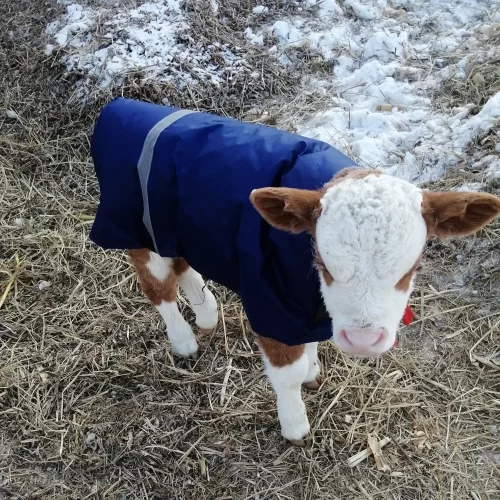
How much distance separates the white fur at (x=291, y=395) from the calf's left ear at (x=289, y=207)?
867 millimetres

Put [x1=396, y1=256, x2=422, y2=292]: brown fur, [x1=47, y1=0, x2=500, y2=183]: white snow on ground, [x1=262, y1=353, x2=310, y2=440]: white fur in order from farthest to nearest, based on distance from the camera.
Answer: [x1=47, y1=0, x2=500, y2=183]: white snow on ground → [x1=262, y1=353, x2=310, y2=440]: white fur → [x1=396, y1=256, x2=422, y2=292]: brown fur

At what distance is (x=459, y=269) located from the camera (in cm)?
395

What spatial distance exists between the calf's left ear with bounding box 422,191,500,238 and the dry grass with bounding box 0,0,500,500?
1500 millimetres

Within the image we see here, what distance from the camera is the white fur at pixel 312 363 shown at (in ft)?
11.0

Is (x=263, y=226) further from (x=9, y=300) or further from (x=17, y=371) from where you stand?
(x=9, y=300)

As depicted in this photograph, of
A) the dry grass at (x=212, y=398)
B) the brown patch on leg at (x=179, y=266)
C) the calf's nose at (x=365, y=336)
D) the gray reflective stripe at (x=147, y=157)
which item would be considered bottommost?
the dry grass at (x=212, y=398)

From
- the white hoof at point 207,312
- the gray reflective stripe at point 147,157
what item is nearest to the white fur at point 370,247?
the gray reflective stripe at point 147,157

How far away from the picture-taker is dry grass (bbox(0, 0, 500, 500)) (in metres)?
3.18

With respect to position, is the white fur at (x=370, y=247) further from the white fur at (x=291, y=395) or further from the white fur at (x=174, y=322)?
the white fur at (x=174, y=322)

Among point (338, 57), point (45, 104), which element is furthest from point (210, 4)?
point (45, 104)

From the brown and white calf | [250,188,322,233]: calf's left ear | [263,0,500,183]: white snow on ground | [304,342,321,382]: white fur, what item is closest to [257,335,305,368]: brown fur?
[304,342,321,382]: white fur

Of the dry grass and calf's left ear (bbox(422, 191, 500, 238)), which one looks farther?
the dry grass

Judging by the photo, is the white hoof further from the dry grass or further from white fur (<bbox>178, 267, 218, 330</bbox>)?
the dry grass

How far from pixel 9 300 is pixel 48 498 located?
4.97 feet
